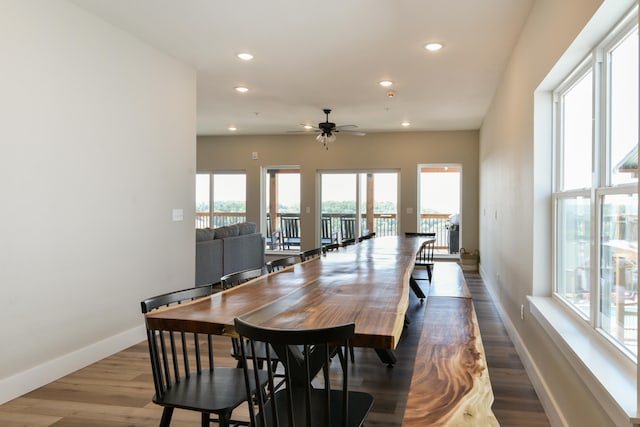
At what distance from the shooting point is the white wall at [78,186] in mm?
3021

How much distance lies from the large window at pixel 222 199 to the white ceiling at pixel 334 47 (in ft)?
9.84

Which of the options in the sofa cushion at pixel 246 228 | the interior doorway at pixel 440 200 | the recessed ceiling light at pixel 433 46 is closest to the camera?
the recessed ceiling light at pixel 433 46

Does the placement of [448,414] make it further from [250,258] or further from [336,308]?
[250,258]

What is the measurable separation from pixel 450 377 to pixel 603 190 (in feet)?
3.85

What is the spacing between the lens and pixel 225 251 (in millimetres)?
6793

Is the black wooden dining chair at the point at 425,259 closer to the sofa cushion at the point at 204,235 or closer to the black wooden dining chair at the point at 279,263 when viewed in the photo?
the black wooden dining chair at the point at 279,263

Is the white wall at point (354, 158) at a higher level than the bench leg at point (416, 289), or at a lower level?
higher

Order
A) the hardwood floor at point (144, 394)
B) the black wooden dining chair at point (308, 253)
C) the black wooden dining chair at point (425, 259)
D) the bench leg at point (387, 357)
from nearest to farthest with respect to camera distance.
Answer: the hardwood floor at point (144, 394) → the bench leg at point (387, 357) → the black wooden dining chair at point (308, 253) → the black wooden dining chair at point (425, 259)

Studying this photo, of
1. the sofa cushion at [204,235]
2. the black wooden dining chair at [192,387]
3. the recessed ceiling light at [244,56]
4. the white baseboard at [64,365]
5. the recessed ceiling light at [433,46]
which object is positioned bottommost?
the white baseboard at [64,365]

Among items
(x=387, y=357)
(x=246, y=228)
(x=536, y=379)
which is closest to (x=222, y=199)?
(x=246, y=228)

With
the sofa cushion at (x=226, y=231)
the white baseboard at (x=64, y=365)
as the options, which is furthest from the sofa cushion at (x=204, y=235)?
the white baseboard at (x=64, y=365)

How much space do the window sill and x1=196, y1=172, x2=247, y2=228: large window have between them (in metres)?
8.08

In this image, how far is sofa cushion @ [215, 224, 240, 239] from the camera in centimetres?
686

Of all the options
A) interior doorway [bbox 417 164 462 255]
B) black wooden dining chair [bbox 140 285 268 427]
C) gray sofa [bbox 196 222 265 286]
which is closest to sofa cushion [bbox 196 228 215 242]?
gray sofa [bbox 196 222 265 286]
